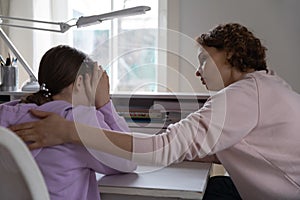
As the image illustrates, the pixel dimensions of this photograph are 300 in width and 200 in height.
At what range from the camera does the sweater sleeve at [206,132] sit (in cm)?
85

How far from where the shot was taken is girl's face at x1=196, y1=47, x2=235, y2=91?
1048mm

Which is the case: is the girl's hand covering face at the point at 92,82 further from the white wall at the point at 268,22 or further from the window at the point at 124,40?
the white wall at the point at 268,22

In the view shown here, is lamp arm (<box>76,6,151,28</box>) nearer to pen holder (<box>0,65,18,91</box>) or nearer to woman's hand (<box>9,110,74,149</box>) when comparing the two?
pen holder (<box>0,65,18,91</box>)

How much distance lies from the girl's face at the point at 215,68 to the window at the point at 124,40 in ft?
2.54

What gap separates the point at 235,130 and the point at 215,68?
0.80ft

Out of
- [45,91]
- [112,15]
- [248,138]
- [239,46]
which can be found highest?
[112,15]

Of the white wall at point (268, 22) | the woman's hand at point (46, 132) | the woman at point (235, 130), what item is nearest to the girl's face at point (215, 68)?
the woman at point (235, 130)

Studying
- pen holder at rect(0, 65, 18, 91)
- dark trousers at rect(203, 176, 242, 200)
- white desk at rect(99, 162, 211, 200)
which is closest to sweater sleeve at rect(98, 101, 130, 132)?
white desk at rect(99, 162, 211, 200)

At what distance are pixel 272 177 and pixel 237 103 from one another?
0.23m

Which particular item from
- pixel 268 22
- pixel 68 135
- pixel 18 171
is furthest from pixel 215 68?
pixel 268 22

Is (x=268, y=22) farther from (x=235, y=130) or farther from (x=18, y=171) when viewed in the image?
(x=18, y=171)

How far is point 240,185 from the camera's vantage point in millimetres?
1010

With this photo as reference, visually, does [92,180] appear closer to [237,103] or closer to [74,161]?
[74,161]

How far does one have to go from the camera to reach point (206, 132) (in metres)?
0.86
